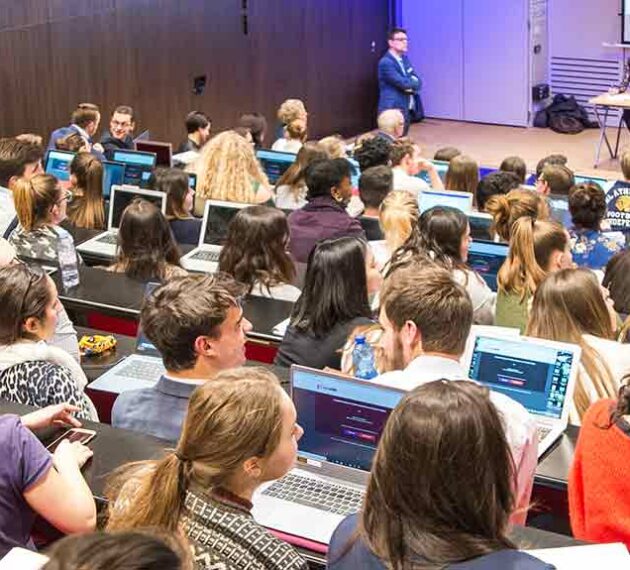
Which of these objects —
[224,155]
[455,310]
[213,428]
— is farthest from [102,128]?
[213,428]

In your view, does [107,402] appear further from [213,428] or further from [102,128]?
[102,128]

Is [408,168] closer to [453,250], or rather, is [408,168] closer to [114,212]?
[114,212]

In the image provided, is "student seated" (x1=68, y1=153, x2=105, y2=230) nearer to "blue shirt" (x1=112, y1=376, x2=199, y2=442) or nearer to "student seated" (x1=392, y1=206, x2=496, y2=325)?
"student seated" (x1=392, y1=206, x2=496, y2=325)

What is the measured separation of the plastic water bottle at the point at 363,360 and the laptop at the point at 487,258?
1.84 metres

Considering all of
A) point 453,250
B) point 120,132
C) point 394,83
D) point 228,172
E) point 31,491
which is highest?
point 394,83

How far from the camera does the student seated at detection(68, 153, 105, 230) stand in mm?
6879

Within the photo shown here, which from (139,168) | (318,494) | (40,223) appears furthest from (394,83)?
(318,494)

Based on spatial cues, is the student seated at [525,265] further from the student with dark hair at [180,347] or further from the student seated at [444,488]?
the student seated at [444,488]

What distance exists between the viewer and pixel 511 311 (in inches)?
197

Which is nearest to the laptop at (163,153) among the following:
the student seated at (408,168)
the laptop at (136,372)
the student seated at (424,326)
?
the student seated at (408,168)

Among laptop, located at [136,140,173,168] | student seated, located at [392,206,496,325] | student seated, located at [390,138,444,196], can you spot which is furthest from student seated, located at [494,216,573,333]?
laptop, located at [136,140,173,168]

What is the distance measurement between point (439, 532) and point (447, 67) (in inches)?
462

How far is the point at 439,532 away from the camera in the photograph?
2.17 m

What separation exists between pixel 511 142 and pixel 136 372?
8.71 metres
